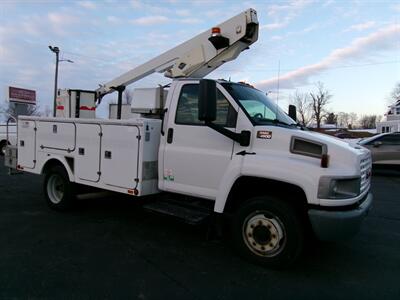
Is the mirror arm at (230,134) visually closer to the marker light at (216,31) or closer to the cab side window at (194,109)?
the cab side window at (194,109)

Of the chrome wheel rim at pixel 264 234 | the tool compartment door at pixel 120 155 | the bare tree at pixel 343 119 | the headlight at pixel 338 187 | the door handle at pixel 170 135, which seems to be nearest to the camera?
the headlight at pixel 338 187

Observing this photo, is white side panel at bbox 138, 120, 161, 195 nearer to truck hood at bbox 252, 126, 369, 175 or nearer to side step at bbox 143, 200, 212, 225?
side step at bbox 143, 200, 212, 225

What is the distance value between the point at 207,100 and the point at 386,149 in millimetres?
11397

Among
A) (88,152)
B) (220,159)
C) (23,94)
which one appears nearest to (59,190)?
(88,152)

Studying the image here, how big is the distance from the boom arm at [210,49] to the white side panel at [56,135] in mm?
2030

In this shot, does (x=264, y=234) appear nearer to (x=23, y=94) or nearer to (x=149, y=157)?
(x=149, y=157)

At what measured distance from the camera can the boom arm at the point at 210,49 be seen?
5977 millimetres

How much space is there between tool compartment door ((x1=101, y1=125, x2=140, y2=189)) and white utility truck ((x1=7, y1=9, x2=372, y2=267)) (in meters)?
0.02

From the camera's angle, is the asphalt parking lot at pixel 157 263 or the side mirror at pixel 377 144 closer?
the asphalt parking lot at pixel 157 263

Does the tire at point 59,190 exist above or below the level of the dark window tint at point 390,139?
below

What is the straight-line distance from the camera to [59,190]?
23.4ft

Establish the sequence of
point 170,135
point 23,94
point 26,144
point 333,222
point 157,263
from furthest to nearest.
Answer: point 23,94 → point 26,144 → point 170,135 → point 157,263 → point 333,222

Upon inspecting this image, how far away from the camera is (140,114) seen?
6.12 metres

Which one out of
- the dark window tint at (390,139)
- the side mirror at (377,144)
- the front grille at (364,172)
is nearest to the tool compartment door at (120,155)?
the front grille at (364,172)
